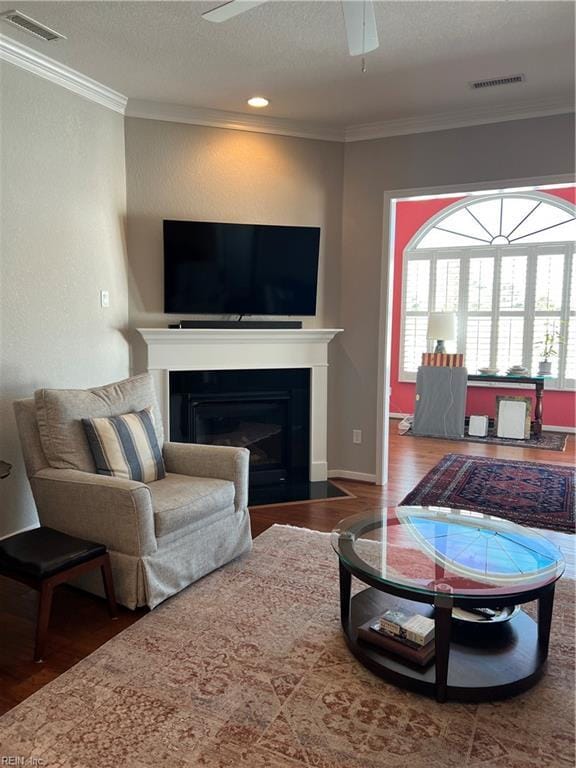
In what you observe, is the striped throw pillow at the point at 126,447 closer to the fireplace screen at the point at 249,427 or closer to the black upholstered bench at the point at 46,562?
the black upholstered bench at the point at 46,562

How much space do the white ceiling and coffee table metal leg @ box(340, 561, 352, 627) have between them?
2.63 meters

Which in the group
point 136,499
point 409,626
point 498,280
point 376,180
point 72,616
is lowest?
point 72,616

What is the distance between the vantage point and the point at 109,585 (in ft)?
8.52

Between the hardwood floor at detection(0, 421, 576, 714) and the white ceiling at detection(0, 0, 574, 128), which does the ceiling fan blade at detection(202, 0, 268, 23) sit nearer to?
the white ceiling at detection(0, 0, 574, 128)

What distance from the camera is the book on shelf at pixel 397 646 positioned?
2111 mm

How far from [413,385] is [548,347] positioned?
1765 mm

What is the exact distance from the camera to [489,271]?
7.36 metres

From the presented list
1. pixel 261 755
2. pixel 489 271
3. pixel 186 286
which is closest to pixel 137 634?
pixel 261 755

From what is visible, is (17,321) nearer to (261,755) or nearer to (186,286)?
(186,286)

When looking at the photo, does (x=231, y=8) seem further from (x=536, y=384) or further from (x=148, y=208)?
(x=536, y=384)

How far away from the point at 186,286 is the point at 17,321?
1285mm

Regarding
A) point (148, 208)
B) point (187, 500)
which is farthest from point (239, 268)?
point (187, 500)

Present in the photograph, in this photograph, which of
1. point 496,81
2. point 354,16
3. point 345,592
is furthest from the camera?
point 496,81

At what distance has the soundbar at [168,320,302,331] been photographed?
431 cm
